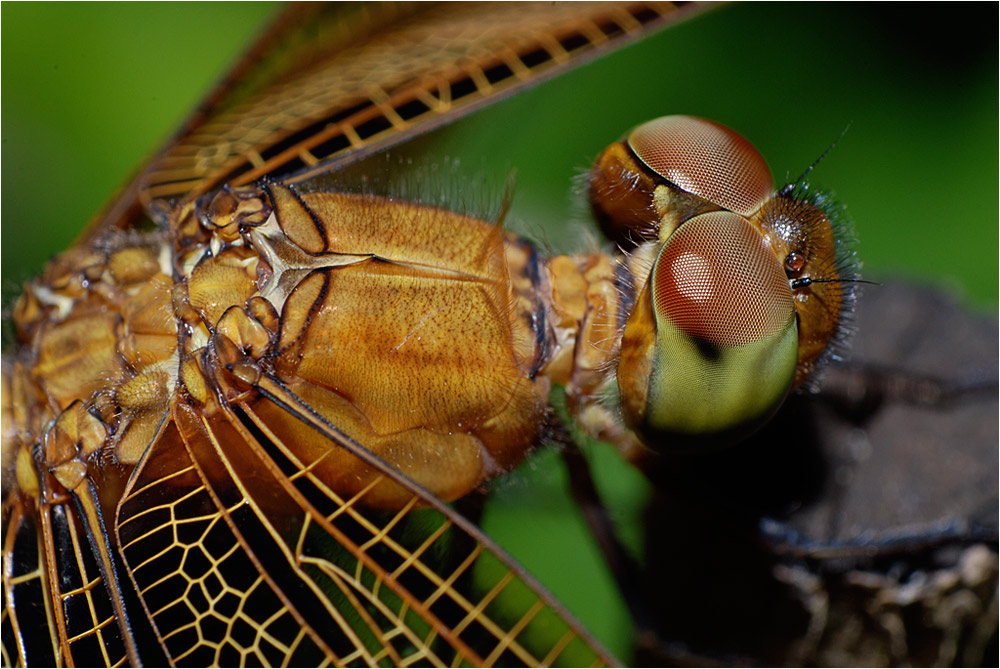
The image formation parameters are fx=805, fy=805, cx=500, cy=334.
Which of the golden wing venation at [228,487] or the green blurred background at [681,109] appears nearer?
the golden wing venation at [228,487]

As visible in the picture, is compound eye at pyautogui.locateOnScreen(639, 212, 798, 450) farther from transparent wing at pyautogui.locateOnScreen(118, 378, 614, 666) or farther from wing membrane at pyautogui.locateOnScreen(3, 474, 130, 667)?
wing membrane at pyautogui.locateOnScreen(3, 474, 130, 667)

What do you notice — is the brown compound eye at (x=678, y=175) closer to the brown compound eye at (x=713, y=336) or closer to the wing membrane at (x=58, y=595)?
the brown compound eye at (x=713, y=336)

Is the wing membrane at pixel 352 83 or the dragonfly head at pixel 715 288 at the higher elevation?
the wing membrane at pixel 352 83

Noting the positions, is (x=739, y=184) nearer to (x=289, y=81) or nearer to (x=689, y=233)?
(x=689, y=233)

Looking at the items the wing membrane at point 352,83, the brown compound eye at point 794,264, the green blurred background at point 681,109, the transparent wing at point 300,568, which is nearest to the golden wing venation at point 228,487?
the transparent wing at point 300,568

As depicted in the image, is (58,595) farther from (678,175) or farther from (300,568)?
(678,175)

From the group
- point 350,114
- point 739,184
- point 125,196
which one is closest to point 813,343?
point 739,184

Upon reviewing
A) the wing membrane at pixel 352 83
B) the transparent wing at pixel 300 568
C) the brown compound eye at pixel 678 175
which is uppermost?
the wing membrane at pixel 352 83
